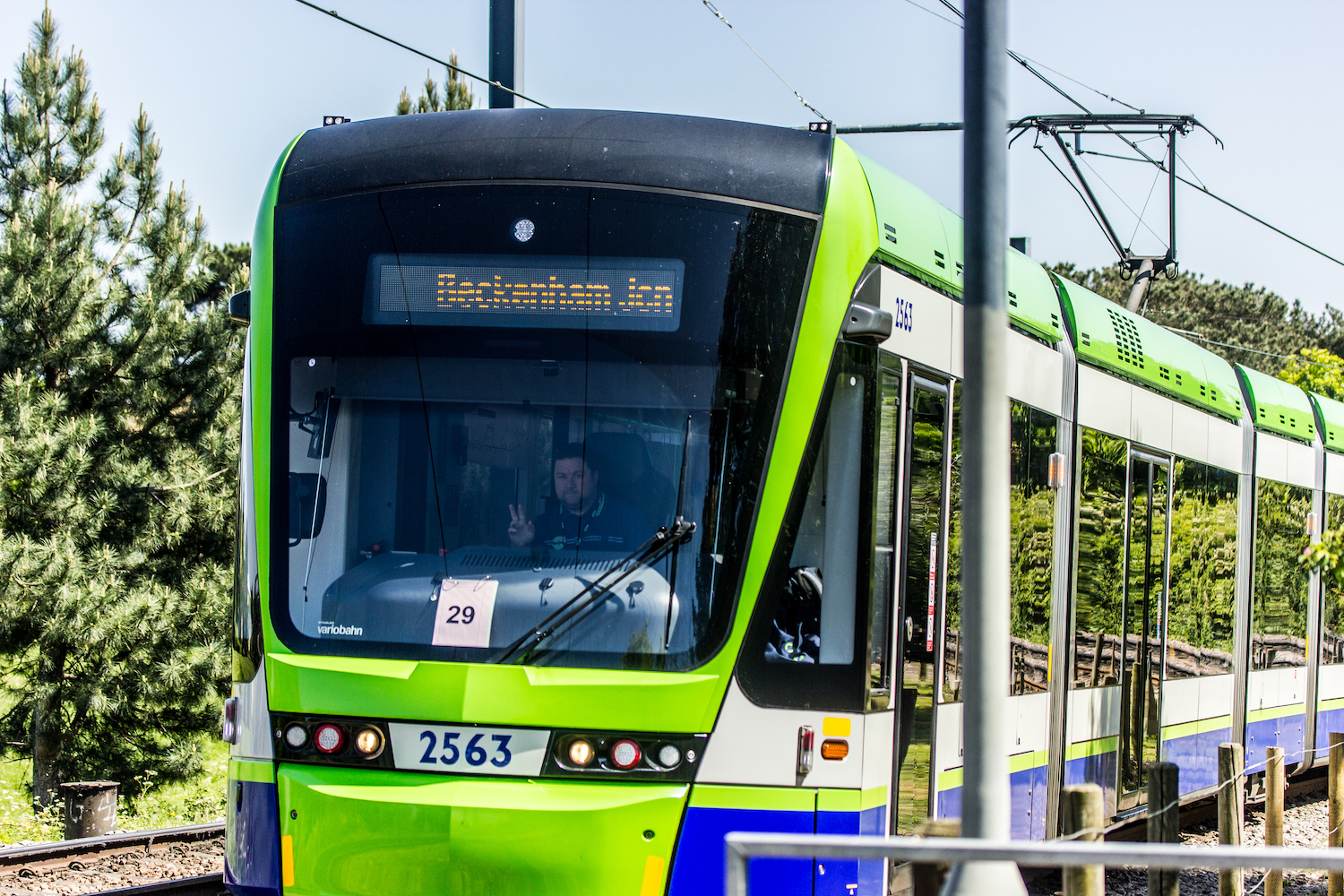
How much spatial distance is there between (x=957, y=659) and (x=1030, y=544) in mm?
1379

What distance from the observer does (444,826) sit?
489 centimetres

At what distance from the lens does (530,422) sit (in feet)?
17.1

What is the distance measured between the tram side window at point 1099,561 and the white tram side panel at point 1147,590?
10mm

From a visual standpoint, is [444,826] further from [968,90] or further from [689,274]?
[968,90]

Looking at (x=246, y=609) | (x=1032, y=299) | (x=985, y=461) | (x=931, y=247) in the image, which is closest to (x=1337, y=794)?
(x=1032, y=299)

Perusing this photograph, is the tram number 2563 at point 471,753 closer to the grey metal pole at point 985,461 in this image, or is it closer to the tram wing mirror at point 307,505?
the tram wing mirror at point 307,505

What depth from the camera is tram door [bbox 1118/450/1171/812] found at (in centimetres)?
877

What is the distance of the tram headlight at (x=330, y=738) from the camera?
511 cm

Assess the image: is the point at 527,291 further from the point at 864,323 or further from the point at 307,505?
the point at 864,323

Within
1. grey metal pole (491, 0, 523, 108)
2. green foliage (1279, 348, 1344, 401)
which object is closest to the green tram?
grey metal pole (491, 0, 523, 108)

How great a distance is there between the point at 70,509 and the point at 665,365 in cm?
1052

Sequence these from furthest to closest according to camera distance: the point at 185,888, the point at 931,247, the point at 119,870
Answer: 1. the point at 119,870
2. the point at 185,888
3. the point at 931,247

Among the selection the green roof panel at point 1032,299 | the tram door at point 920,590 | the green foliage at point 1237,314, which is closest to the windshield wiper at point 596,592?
the tram door at point 920,590

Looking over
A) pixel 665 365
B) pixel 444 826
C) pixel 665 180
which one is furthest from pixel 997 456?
pixel 444 826
